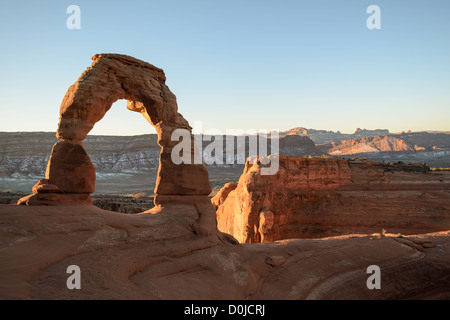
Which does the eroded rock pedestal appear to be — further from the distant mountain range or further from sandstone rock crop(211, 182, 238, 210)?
the distant mountain range

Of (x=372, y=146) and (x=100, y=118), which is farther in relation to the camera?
(x=372, y=146)

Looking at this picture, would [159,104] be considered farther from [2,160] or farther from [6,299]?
[2,160]

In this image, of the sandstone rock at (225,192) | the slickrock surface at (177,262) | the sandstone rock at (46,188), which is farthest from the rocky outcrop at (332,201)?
the sandstone rock at (46,188)

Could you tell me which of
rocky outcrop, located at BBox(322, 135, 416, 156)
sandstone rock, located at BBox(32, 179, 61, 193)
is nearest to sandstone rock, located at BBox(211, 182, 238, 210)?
sandstone rock, located at BBox(32, 179, 61, 193)

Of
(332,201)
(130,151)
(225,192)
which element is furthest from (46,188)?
(130,151)

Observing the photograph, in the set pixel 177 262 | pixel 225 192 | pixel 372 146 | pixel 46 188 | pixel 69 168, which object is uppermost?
pixel 372 146

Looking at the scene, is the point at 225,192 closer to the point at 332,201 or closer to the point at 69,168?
the point at 332,201

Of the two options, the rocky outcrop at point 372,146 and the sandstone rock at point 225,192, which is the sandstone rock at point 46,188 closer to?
the sandstone rock at point 225,192
